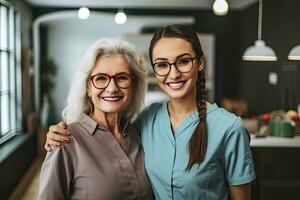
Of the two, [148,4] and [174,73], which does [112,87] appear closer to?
[174,73]

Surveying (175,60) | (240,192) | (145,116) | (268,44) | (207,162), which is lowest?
(240,192)

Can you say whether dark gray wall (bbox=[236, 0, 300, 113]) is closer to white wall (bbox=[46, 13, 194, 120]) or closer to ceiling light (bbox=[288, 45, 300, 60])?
ceiling light (bbox=[288, 45, 300, 60])

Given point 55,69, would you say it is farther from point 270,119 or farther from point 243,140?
point 243,140

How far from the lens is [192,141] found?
130cm

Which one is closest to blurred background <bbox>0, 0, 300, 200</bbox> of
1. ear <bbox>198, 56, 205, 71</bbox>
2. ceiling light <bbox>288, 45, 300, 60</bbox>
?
ceiling light <bbox>288, 45, 300, 60</bbox>

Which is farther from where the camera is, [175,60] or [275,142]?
[275,142]

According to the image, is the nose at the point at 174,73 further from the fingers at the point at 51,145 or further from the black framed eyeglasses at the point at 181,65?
the fingers at the point at 51,145

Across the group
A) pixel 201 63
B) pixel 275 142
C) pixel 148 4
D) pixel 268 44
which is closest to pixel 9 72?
pixel 148 4

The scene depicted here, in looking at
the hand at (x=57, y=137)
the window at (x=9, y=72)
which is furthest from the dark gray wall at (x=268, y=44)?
the window at (x=9, y=72)

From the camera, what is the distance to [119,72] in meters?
1.35

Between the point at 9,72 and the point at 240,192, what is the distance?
4.06 metres

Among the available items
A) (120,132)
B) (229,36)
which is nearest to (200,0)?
(229,36)

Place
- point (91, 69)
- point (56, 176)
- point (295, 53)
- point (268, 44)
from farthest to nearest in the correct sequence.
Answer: point (268, 44) < point (295, 53) < point (91, 69) < point (56, 176)

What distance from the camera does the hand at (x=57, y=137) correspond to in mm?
1271
